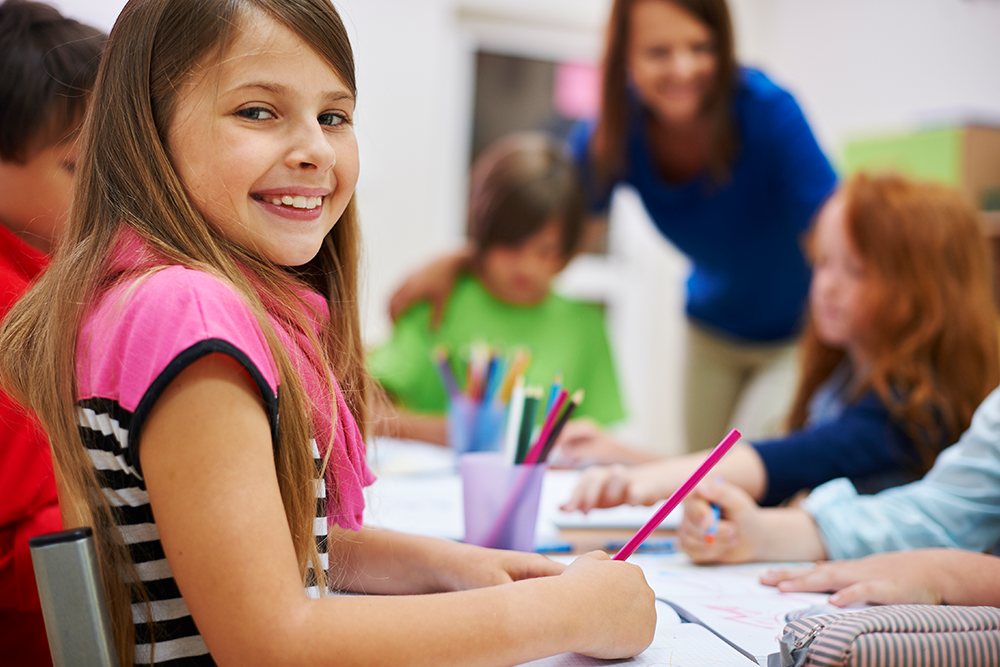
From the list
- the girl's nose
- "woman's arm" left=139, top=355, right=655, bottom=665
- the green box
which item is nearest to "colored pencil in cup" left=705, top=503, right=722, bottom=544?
"woman's arm" left=139, top=355, right=655, bottom=665

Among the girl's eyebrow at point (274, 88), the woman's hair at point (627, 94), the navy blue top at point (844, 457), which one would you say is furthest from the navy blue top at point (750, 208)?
the girl's eyebrow at point (274, 88)

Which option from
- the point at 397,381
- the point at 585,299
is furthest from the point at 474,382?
the point at 585,299

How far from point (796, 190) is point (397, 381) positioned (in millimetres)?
812

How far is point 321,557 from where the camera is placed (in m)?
0.58

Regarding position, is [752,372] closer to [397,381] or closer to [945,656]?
[397,381]

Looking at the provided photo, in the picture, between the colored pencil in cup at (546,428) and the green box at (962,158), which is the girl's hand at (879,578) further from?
the green box at (962,158)

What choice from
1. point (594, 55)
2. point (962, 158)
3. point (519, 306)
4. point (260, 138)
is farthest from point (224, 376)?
point (594, 55)

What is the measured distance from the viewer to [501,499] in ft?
2.56

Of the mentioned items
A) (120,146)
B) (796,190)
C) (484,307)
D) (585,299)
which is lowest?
(585,299)

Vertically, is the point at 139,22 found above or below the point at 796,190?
above

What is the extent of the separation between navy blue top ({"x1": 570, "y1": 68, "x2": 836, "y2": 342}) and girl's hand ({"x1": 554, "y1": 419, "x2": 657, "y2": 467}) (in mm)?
562

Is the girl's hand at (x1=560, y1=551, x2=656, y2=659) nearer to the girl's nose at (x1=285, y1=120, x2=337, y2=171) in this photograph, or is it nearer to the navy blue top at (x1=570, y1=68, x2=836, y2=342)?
the girl's nose at (x1=285, y1=120, x2=337, y2=171)

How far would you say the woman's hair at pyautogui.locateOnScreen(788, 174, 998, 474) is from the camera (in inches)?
41.3

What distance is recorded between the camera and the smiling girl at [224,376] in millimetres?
463
